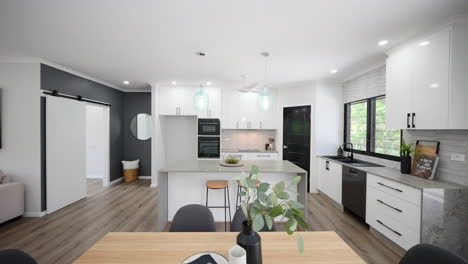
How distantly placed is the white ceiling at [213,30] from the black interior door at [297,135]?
1.52 metres

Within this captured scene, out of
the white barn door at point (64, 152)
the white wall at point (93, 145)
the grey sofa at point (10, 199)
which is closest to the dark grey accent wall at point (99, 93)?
the white barn door at point (64, 152)

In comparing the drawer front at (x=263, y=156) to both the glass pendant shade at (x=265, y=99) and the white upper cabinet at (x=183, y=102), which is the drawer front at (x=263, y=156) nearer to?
the white upper cabinet at (x=183, y=102)

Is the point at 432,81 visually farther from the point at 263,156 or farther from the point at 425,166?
the point at 263,156

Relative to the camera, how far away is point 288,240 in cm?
136

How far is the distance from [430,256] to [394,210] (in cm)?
181

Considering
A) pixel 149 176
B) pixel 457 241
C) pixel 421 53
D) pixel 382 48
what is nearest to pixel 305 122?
pixel 382 48

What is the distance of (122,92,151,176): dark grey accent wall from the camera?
19.7ft

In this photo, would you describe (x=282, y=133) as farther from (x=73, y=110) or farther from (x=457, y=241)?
(x=73, y=110)

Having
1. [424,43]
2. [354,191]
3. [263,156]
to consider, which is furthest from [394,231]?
[263,156]

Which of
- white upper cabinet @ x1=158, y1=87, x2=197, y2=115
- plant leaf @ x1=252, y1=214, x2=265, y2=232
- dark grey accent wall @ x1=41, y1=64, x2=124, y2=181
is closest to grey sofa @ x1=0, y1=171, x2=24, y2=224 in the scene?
dark grey accent wall @ x1=41, y1=64, x2=124, y2=181

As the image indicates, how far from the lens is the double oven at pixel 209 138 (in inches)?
201

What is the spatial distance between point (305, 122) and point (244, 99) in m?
1.68

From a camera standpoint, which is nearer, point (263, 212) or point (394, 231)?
point (263, 212)

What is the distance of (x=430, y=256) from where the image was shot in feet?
3.33
